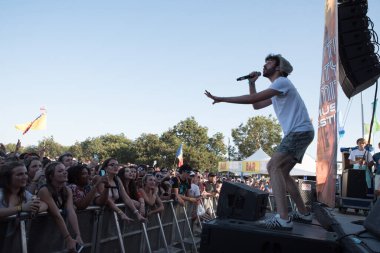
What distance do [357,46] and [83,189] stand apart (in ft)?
18.9

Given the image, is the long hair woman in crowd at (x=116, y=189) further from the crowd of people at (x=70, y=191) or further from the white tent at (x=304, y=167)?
the white tent at (x=304, y=167)

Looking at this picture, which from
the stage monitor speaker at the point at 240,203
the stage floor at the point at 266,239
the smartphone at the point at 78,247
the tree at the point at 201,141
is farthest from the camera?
the tree at the point at 201,141

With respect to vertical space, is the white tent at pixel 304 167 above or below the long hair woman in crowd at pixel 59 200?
above

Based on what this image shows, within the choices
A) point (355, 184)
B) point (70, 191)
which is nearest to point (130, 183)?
point (70, 191)

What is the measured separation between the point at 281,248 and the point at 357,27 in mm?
5711

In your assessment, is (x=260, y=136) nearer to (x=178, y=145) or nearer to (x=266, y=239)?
(x=178, y=145)

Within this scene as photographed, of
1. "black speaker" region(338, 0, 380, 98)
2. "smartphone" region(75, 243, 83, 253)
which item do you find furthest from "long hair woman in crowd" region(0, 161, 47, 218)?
"black speaker" region(338, 0, 380, 98)

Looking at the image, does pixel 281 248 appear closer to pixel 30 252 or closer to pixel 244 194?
pixel 244 194

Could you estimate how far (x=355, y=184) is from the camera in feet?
24.6

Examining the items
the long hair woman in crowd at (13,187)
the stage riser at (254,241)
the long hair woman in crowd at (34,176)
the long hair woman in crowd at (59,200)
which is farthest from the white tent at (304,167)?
the stage riser at (254,241)

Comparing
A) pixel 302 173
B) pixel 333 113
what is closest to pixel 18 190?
pixel 333 113

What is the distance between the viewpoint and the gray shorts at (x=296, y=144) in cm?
326

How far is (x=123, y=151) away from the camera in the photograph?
83812mm

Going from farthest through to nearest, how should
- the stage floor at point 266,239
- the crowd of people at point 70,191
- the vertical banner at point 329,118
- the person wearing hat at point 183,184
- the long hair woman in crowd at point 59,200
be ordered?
the person wearing hat at point 183,184
the vertical banner at point 329,118
the long hair woman in crowd at point 59,200
the crowd of people at point 70,191
the stage floor at point 266,239
